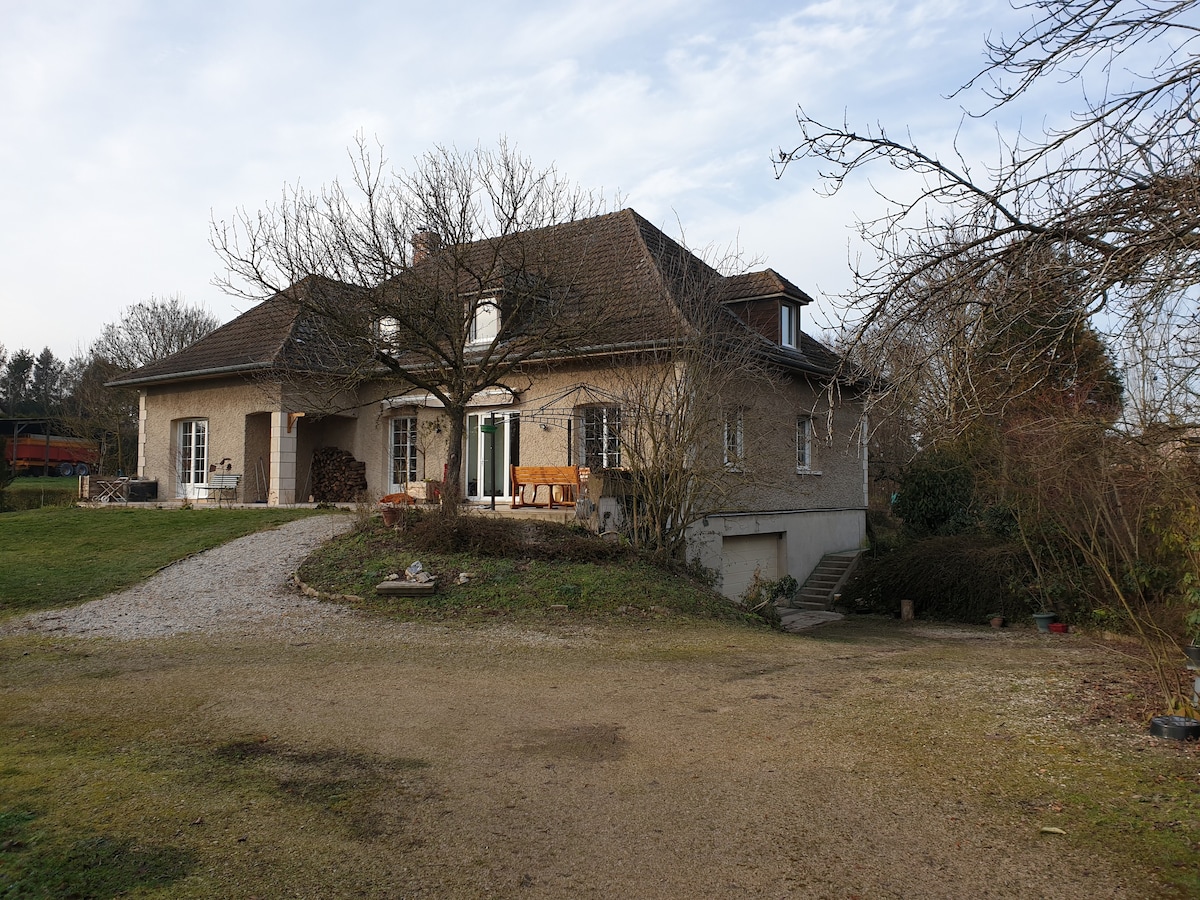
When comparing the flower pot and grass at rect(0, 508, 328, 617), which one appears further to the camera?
grass at rect(0, 508, 328, 617)

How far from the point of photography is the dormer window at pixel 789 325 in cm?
1906

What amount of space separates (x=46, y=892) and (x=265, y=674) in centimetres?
459

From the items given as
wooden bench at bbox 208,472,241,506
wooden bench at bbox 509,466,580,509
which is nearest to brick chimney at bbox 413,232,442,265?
wooden bench at bbox 509,466,580,509

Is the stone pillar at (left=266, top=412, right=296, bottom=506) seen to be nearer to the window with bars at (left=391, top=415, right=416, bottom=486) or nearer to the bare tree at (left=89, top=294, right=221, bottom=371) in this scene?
the window with bars at (left=391, top=415, right=416, bottom=486)

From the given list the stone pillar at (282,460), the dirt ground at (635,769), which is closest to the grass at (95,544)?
the stone pillar at (282,460)

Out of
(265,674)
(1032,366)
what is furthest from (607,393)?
(1032,366)

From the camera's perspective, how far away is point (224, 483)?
20.7m

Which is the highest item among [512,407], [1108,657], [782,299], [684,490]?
[782,299]

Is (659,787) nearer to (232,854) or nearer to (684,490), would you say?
(232,854)

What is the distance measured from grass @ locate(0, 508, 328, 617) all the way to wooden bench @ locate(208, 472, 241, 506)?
961 mm

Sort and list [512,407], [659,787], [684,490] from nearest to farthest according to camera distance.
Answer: [659,787], [684,490], [512,407]

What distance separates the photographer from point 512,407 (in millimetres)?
18953

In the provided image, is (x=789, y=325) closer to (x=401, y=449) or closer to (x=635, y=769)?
(x=401, y=449)

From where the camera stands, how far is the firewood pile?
830 inches
